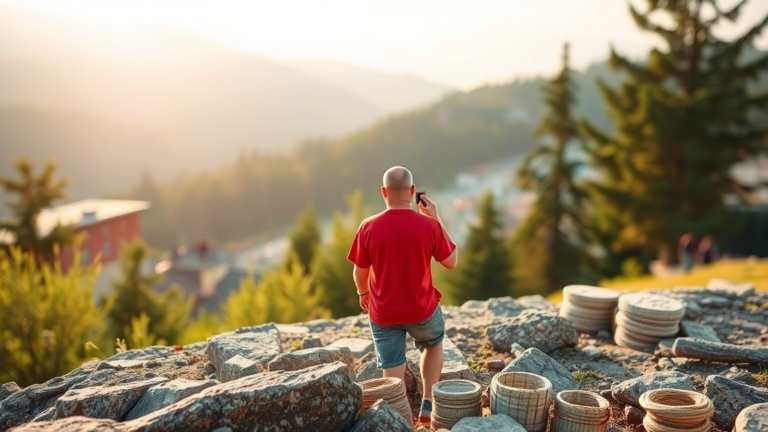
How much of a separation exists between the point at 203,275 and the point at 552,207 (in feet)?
131

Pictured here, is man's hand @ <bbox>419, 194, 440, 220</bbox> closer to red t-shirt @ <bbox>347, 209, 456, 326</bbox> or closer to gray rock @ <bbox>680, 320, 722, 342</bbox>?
red t-shirt @ <bbox>347, 209, 456, 326</bbox>

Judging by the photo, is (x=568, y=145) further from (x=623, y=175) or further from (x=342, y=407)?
(x=342, y=407)

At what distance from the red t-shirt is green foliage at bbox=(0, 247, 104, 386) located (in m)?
8.19

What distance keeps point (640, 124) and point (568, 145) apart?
13.1 feet

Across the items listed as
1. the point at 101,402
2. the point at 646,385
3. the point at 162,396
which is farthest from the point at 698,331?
the point at 101,402

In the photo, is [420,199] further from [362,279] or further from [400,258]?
[362,279]

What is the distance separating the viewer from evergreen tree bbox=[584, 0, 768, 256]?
29.0 m

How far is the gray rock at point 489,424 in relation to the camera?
468 centimetres

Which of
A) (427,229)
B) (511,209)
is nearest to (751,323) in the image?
(427,229)

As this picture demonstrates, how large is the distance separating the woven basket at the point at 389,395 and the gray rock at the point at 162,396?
5.30ft

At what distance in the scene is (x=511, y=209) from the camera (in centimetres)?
8675

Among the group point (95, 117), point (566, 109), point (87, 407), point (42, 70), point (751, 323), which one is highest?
point (42, 70)

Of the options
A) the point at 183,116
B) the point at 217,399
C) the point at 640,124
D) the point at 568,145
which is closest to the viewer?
the point at 217,399

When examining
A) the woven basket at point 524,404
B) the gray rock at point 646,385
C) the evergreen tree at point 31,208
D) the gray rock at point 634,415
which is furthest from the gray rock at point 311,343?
the evergreen tree at point 31,208
